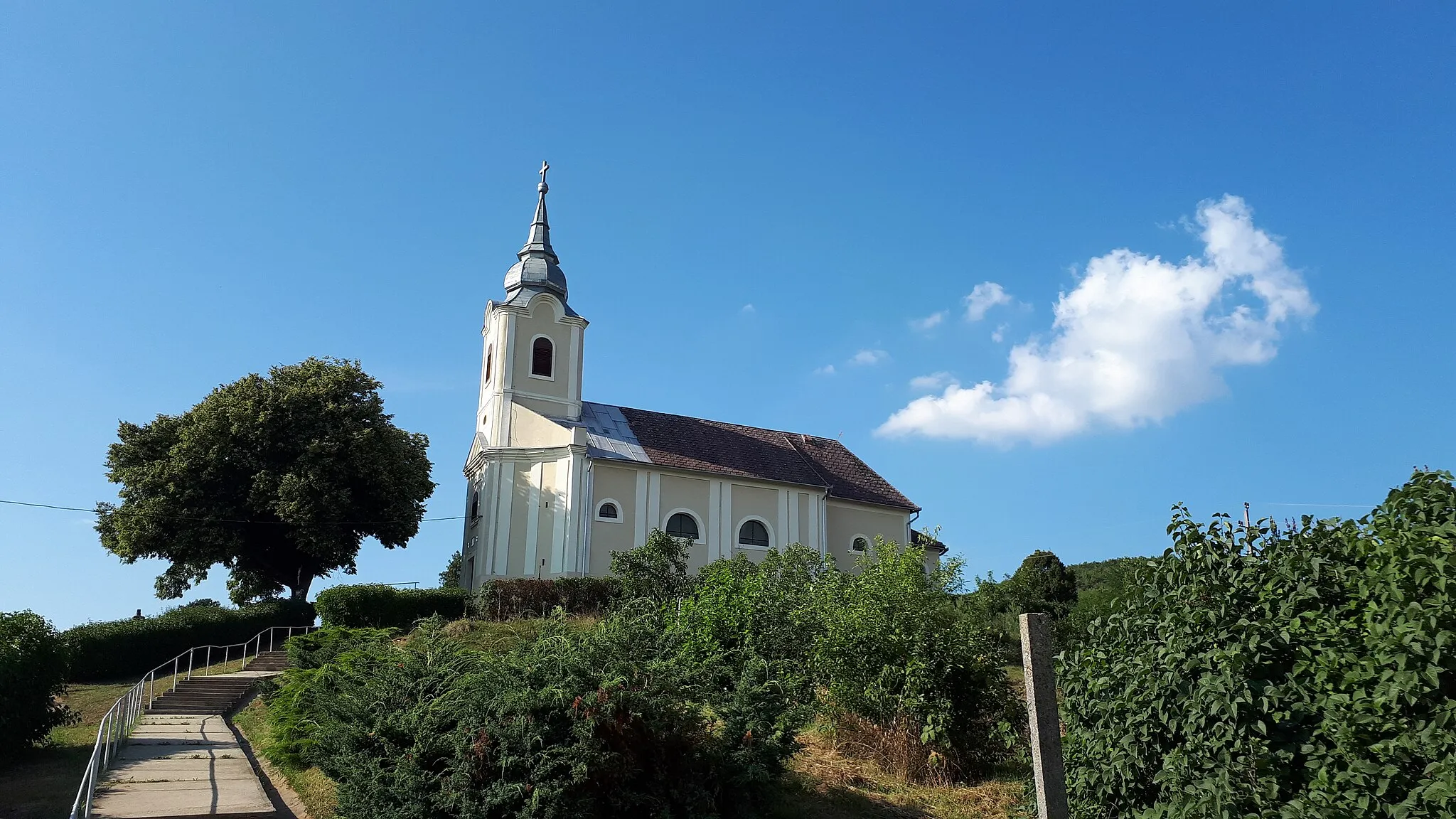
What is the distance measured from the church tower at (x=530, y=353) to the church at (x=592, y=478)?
1.8 inches

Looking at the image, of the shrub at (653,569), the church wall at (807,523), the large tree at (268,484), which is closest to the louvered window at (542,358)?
the large tree at (268,484)

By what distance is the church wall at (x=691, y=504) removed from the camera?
36438mm

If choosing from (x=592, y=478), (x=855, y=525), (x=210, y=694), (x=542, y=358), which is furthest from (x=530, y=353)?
(x=210, y=694)

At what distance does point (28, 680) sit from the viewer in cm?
1528

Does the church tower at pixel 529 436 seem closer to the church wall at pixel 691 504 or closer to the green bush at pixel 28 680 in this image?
the church wall at pixel 691 504

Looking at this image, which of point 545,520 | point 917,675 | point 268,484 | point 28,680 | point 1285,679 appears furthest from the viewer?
point 545,520

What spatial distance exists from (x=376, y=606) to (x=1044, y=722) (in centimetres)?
2614

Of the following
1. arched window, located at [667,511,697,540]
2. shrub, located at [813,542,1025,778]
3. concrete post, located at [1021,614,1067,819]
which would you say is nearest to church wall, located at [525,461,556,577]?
arched window, located at [667,511,697,540]

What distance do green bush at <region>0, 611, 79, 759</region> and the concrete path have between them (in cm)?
125

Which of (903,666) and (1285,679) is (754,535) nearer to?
(903,666)

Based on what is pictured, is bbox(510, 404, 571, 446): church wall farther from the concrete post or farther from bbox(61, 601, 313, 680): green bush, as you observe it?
the concrete post

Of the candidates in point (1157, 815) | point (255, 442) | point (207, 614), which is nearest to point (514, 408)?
point (255, 442)

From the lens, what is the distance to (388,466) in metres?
34.6

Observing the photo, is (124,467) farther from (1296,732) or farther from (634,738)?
(1296,732)
